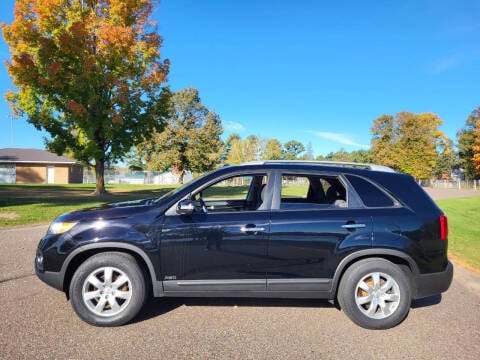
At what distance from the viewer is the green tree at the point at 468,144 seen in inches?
2618

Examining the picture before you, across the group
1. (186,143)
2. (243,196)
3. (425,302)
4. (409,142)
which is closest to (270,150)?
(186,143)

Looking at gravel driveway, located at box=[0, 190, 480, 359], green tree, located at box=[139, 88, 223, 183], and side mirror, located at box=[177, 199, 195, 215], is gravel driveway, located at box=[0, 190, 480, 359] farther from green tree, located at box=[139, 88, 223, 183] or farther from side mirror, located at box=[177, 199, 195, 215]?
green tree, located at box=[139, 88, 223, 183]

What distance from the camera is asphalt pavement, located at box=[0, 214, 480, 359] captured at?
2.96 meters

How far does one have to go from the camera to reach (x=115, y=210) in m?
3.67

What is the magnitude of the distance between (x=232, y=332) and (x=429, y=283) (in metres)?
2.28

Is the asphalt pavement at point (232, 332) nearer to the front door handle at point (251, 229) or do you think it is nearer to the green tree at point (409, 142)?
the front door handle at point (251, 229)

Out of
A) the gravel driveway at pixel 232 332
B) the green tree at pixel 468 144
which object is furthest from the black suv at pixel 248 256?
the green tree at pixel 468 144

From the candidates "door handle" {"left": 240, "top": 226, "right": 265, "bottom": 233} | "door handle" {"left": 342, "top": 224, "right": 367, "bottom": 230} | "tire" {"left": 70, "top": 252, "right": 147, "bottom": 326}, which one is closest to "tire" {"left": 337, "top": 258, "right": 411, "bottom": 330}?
"door handle" {"left": 342, "top": 224, "right": 367, "bottom": 230}

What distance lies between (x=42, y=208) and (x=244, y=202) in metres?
Answer: 11.2

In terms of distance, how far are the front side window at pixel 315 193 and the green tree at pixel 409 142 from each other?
224 ft

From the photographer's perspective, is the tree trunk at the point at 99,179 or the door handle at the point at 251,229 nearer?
the door handle at the point at 251,229

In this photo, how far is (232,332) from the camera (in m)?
3.34

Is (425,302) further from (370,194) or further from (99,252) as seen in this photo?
(99,252)

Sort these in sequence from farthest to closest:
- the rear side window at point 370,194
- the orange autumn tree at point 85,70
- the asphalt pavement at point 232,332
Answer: the orange autumn tree at point 85,70, the rear side window at point 370,194, the asphalt pavement at point 232,332
